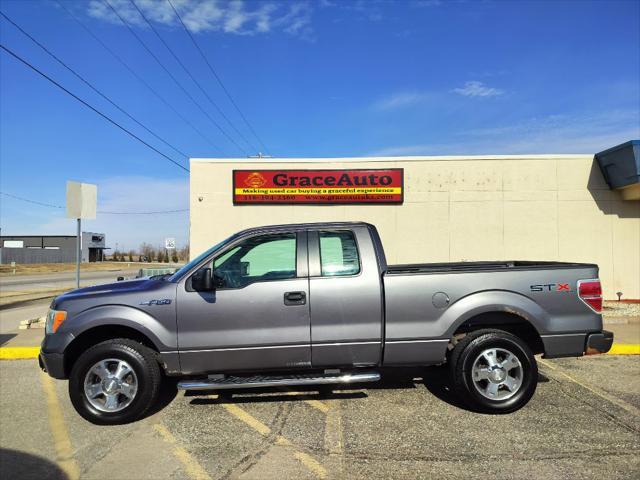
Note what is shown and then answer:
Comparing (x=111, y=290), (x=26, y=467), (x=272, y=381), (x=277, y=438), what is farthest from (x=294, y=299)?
(x=26, y=467)

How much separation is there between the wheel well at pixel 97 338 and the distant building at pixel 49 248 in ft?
249

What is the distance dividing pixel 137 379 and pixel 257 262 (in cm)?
164

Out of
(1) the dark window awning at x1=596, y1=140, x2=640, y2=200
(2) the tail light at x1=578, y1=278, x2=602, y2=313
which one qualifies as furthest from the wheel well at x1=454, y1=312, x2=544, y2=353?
(1) the dark window awning at x1=596, y1=140, x2=640, y2=200

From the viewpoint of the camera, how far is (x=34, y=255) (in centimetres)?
6931

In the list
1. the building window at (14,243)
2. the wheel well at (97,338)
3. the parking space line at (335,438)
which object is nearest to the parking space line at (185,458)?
the wheel well at (97,338)

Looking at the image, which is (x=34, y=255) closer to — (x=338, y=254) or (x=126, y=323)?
(x=126, y=323)

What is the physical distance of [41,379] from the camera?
5.88 m

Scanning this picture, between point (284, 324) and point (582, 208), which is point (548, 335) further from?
point (582, 208)

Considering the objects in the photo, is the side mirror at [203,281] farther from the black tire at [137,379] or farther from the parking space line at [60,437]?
the parking space line at [60,437]

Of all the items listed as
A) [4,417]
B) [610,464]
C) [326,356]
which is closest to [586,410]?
[610,464]

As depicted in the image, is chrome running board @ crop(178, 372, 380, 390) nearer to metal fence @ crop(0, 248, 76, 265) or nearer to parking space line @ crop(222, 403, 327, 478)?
parking space line @ crop(222, 403, 327, 478)

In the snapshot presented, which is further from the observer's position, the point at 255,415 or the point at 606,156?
the point at 606,156

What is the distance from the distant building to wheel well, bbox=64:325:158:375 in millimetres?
75837

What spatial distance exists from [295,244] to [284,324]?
2.84ft
